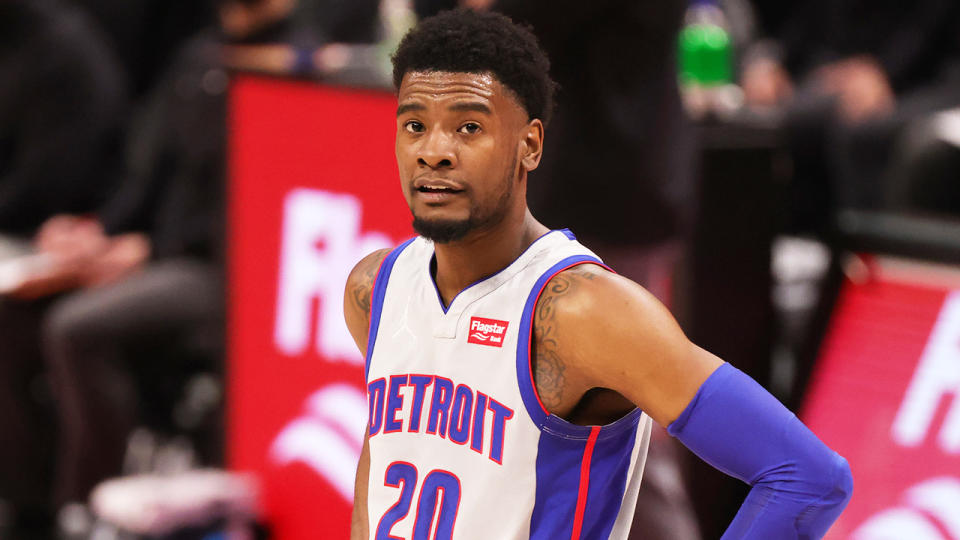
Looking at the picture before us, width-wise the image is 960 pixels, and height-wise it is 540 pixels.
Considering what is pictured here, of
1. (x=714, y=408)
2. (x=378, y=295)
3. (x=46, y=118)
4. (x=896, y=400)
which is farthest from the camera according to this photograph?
(x=46, y=118)

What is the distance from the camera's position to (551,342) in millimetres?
1852

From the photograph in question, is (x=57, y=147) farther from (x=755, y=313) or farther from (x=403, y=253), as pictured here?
(x=403, y=253)

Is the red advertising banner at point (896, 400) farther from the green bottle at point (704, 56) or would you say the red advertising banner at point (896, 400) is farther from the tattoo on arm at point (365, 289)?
the tattoo on arm at point (365, 289)

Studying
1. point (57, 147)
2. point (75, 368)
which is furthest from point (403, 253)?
point (57, 147)

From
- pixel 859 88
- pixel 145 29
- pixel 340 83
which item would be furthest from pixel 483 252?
pixel 145 29

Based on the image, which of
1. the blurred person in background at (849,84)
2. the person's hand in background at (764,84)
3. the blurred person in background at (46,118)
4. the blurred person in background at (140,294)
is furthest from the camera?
the person's hand in background at (764,84)

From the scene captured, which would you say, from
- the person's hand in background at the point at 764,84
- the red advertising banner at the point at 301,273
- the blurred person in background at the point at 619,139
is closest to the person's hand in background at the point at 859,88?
the person's hand in background at the point at 764,84

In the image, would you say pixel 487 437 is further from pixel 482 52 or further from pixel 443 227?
pixel 482 52

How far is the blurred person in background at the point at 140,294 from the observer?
4852mm

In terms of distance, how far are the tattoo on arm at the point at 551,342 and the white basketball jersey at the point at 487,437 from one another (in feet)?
0.05

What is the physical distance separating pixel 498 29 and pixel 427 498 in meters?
0.70

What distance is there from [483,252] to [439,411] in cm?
25

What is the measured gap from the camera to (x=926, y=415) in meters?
3.49

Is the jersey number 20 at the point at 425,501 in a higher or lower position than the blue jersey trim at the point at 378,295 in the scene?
lower
